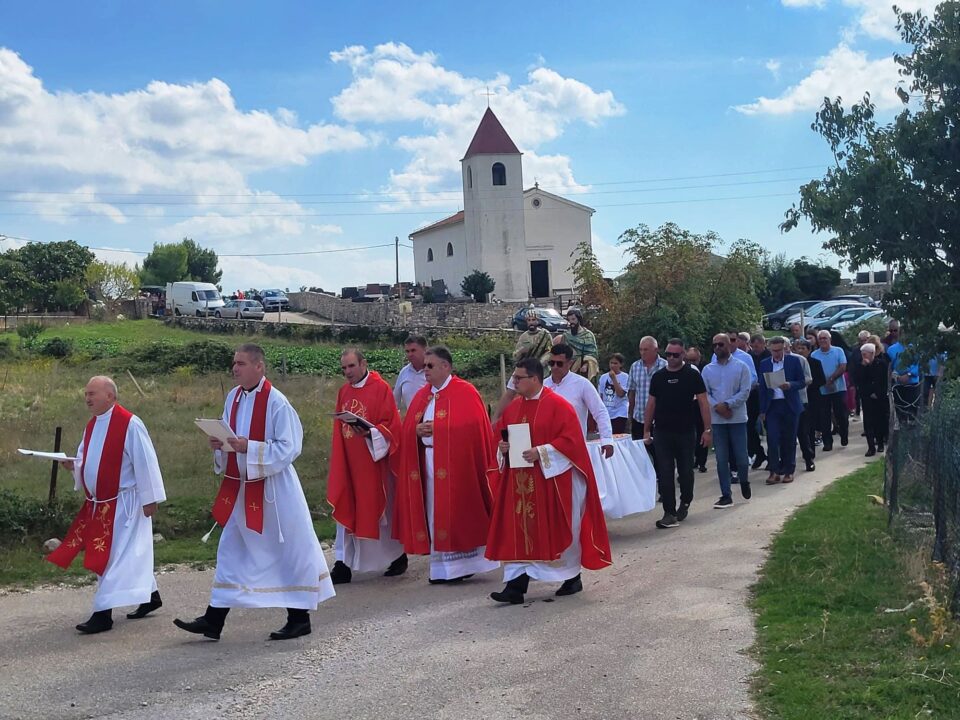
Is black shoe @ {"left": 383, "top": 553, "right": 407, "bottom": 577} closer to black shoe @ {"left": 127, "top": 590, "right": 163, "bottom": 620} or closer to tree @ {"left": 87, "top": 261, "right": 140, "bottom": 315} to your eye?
black shoe @ {"left": 127, "top": 590, "right": 163, "bottom": 620}

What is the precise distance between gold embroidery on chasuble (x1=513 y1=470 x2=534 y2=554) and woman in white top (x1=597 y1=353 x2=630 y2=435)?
19.2ft

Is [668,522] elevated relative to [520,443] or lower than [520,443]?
lower

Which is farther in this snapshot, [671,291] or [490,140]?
[490,140]

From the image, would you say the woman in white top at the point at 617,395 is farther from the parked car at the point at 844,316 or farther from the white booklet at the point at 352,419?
the parked car at the point at 844,316

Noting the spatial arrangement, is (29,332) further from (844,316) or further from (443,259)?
(443,259)

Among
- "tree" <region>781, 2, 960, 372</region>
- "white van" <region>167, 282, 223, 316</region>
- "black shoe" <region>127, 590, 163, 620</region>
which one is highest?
"white van" <region>167, 282, 223, 316</region>

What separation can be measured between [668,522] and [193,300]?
175ft

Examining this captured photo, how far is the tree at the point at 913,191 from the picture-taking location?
8117 mm

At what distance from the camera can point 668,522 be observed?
469 inches

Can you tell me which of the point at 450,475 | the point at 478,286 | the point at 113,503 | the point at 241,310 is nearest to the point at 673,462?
the point at 450,475

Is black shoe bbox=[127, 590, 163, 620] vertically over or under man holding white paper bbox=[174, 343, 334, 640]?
under

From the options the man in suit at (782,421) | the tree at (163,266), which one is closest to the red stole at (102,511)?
the man in suit at (782,421)

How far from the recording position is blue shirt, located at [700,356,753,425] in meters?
13.0

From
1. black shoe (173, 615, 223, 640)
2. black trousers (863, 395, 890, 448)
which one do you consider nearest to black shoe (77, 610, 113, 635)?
black shoe (173, 615, 223, 640)
